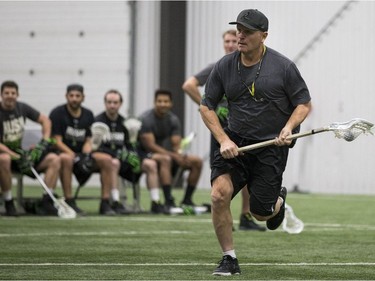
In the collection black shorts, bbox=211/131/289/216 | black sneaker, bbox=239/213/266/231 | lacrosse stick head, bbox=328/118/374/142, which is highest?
lacrosse stick head, bbox=328/118/374/142

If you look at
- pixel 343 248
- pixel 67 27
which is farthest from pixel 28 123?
pixel 343 248

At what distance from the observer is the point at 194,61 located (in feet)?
78.3

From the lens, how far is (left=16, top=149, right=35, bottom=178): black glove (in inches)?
572

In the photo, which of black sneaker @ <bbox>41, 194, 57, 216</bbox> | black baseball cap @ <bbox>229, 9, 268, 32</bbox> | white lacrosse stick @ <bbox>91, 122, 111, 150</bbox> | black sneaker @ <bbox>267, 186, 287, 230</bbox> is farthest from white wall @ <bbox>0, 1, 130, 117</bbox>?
black baseball cap @ <bbox>229, 9, 268, 32</bbox>

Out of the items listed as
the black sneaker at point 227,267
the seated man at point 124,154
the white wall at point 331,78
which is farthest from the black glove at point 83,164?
the white wall at point 331,78

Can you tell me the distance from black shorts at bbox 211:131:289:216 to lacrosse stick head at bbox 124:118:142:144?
7384 mm

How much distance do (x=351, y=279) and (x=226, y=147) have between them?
49.2 inches

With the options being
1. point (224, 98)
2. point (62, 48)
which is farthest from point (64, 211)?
point (62, 48)

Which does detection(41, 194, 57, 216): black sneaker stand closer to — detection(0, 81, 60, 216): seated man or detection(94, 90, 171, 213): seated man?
detection(0, 81, 60, 216): seated man

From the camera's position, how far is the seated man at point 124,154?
15.6m

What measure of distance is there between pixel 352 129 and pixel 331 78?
578 inches

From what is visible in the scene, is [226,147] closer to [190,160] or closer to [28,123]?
[190,160]

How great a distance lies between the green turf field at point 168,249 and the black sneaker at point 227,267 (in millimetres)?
106

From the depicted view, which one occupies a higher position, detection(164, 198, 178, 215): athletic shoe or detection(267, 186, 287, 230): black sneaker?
detection(267, 186, 287, 230): black sneaker
